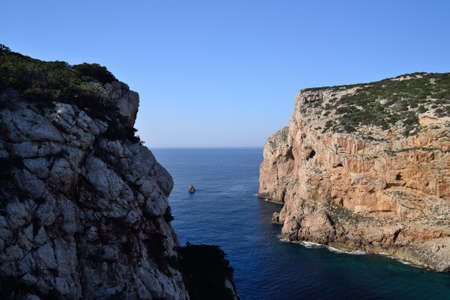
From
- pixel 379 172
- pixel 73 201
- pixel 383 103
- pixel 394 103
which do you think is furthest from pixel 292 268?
pixel 383 103

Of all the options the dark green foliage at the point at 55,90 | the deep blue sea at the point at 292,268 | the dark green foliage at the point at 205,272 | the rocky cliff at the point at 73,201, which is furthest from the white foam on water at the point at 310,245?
Result: the dark green foliage at the point at 55,90

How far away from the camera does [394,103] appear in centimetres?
5647

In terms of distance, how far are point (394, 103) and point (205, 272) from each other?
165 ft

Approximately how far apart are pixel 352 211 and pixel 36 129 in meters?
49.5

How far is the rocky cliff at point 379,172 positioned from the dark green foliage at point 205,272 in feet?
96.3

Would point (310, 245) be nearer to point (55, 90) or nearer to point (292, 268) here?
point (292, 268)

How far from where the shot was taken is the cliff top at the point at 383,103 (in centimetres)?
4925

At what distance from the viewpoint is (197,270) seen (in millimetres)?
26172

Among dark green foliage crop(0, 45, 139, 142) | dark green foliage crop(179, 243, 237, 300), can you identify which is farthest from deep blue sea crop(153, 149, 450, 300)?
dark green foliage crop(0, 45, 139, 142)

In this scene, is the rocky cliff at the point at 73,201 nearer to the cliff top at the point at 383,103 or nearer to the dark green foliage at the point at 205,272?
the dark green foliage at the point at 205,272

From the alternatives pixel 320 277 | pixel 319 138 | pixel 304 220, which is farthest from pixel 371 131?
pixel 320 277

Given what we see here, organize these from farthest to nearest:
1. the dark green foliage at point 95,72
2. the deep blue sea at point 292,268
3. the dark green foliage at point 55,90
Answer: the deep blue sea at point 292,268 < the dark green foliage at point 95,72 < the dark green foliage at point 55,90

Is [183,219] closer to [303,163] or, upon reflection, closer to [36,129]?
[303,163]

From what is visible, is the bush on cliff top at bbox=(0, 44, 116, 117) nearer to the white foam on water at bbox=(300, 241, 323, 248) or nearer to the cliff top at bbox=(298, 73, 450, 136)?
the white foam on water at bbox=(300, 241, 323, 248)
